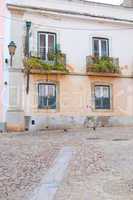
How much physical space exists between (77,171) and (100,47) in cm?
1380

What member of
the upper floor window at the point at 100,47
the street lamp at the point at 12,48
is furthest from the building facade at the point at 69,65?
the street lamp at the point at 12,48

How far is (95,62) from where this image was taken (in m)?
19.8

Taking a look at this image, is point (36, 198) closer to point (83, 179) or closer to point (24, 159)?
point (83, 179)

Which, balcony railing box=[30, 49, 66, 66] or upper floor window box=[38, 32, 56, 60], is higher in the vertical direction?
upper floor window box=[38, 32, 56, 60]

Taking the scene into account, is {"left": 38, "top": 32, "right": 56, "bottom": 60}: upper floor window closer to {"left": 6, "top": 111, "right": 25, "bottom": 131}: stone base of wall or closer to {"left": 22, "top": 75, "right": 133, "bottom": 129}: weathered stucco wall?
{"left": 22, "top": 75, "right": 133, "bottom": 129}: weathered stucco wall

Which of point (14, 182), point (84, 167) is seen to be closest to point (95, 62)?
point (84, 167)

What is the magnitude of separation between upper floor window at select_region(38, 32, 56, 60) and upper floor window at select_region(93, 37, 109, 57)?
234 centimetres

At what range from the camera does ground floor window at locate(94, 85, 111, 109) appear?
65.8 feet

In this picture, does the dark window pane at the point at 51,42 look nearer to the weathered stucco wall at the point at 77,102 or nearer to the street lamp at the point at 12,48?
the weathered stucco wall at the point at 77,102

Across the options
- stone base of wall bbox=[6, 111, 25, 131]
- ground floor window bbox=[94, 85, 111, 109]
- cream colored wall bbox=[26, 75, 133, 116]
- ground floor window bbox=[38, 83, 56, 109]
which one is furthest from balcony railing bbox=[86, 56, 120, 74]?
stone base of wall bbox=[6, 111, 25, 131]

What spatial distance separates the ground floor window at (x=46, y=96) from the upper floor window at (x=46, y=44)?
145 centimetres

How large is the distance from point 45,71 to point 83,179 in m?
12.2

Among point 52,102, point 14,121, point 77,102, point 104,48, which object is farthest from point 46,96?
point 104,48

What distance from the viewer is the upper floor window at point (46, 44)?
1927 centimetres
